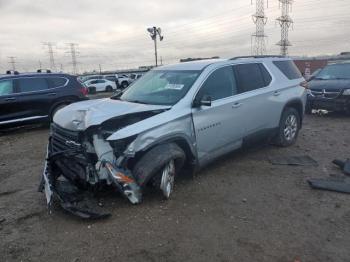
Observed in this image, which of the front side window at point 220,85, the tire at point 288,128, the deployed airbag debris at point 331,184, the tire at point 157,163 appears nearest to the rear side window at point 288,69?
the tire at point 288,128

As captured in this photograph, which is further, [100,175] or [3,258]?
[100,175]

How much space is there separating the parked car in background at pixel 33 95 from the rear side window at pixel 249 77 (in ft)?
22.0

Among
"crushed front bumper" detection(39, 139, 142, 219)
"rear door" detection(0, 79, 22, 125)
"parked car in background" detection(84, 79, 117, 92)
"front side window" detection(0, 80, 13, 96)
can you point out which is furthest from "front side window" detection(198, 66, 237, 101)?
"parked car in background" detection(84, 79, 117, 92)

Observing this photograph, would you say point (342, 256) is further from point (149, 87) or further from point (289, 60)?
point (289, 60)

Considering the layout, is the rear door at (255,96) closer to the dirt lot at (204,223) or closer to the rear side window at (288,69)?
the rear side window at (288,69)

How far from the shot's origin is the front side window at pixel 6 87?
1060 cm

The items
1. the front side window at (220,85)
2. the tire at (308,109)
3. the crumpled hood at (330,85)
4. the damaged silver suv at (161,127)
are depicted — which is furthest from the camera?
the tire at (308,109)

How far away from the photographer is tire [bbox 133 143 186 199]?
455cm

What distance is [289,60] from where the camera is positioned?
7.93 m

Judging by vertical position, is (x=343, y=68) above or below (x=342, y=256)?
above

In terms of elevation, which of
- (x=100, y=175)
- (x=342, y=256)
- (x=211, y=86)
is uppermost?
(x=211, y=86)

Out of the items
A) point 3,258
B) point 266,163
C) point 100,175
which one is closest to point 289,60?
point 266,163

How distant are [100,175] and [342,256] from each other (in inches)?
106

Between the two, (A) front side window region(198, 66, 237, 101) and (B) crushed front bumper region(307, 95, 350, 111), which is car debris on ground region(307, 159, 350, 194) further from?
(B) crushed front bumper region(307, 95, 350, 111)
